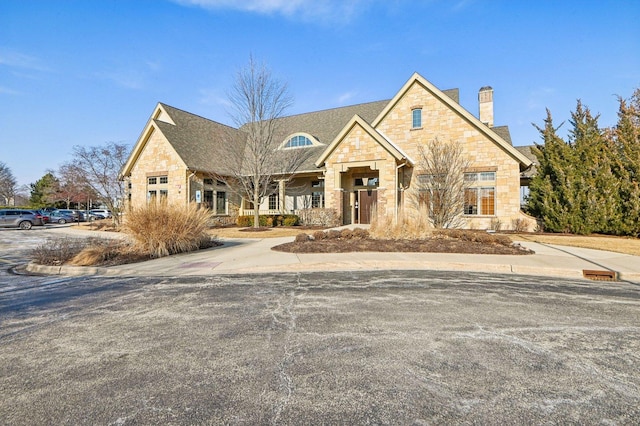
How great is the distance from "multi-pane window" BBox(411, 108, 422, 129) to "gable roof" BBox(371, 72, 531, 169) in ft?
4.23

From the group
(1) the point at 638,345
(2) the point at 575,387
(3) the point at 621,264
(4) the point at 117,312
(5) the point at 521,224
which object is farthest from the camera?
(5) the point at 521,224

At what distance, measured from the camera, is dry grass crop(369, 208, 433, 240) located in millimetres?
13211

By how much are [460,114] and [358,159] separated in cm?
688

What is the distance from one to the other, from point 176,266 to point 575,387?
30.3 ft

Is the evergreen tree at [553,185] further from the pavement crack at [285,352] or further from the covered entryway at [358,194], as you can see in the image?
the pavement crack at [285,352]

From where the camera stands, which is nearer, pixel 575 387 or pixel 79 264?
pixel 575 387

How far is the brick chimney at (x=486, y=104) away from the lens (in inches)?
1030

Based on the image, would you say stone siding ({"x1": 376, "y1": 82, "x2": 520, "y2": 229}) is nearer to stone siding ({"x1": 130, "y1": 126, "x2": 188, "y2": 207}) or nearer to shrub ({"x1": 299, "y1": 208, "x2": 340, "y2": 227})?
shrub ({"x1": 299, "y1": 208, "x2": 340, "y2": 227})

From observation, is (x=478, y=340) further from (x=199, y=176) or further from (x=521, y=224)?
(x=199, y=176)

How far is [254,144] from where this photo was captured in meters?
21.2

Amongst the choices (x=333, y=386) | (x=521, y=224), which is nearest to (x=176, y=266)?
(x=333, y=386)

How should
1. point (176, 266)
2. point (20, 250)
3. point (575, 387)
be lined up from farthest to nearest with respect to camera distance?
point (20, 250) → point (176, 266) → point (575, 387)

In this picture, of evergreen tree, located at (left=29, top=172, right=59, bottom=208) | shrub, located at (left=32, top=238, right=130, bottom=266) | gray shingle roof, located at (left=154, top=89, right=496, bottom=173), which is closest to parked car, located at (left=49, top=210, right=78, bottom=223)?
evergreen tree, located at (left=29, top=172, right=59, bottom=208)

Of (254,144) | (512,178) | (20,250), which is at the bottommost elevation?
(20,250)
